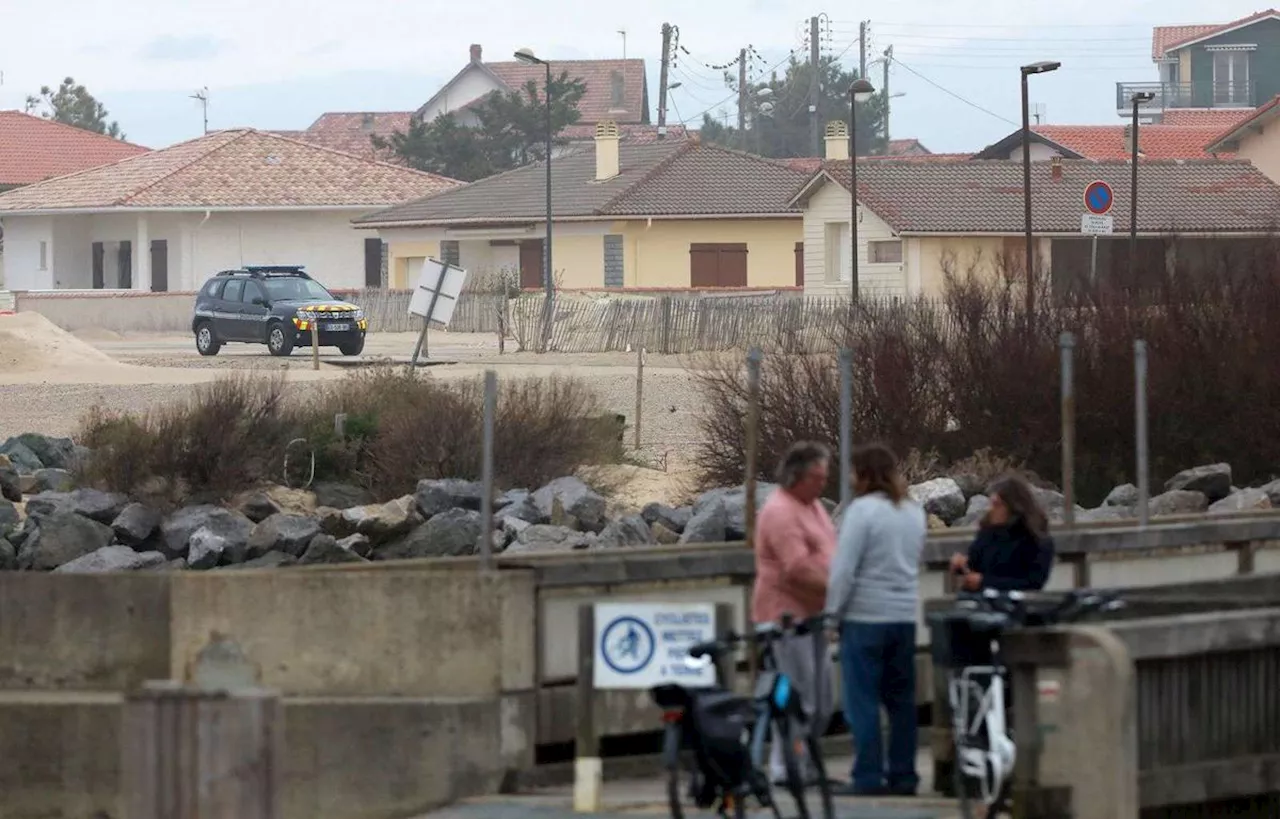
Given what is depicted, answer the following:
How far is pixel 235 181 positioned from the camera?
236 feet

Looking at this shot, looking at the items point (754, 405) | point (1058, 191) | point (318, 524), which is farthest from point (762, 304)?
point (754, 405)

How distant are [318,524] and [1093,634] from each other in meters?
14.7

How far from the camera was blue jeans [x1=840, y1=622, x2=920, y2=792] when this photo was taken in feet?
29.8

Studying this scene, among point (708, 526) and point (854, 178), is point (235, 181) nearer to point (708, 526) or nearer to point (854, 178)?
point (854, 178)

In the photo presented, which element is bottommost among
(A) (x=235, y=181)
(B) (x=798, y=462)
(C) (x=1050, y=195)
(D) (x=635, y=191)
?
(B) (x=798, y=462)

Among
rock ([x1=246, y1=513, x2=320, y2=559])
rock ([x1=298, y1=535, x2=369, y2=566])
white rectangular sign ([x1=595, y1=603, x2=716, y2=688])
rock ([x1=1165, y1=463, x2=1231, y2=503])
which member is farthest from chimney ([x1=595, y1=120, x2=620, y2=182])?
white rectangular sign ([x1=595, y1=603, x2=716, y2=688])

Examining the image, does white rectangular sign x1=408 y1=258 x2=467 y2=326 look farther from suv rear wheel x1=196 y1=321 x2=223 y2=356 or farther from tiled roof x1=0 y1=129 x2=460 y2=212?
tiled roof x1=0 y1=129 x2=460 y2=212

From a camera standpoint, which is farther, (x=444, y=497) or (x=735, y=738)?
(x=444, y=497)

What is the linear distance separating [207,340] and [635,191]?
19404 millimetres

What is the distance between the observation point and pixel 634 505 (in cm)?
2462

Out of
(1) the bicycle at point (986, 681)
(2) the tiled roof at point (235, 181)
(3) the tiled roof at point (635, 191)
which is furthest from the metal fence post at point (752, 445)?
(2) the tiled roof at point (235, 181)

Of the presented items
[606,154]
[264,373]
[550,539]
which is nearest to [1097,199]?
[264,373]

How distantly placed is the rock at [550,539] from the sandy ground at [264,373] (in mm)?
4138

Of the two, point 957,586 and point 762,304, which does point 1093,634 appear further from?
point 762,304
